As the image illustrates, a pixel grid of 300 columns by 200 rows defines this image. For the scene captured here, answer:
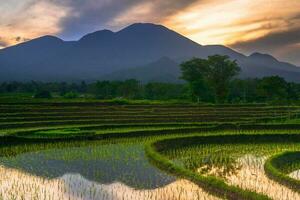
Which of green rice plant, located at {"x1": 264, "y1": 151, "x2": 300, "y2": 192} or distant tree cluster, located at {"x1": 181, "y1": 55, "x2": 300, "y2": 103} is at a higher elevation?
distant tree cluster, located at {"x1": 181, "y1": 55, "x2": 300, "y2": 103}

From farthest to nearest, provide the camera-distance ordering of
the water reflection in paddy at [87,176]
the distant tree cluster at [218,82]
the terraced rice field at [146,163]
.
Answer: the distant tree cluster at [218,82] < the terraced rice field at [146,163] < the water reflection in paddy at [87,176]

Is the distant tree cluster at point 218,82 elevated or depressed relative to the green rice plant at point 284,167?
elevated

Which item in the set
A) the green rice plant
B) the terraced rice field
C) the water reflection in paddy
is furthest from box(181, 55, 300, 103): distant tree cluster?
the water reflection in paddy

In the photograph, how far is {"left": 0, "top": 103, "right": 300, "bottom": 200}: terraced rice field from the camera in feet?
35.2

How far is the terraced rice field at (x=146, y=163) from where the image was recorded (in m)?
10.7

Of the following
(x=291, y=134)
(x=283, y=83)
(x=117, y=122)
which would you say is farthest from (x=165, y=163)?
(x=283, y=83)

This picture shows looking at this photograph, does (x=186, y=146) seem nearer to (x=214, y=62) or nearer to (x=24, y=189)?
(x=24, y=189)

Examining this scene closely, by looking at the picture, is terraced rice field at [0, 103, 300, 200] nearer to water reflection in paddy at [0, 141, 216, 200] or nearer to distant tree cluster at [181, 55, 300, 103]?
water reflection in paddy at [0, 141, 216, 200]

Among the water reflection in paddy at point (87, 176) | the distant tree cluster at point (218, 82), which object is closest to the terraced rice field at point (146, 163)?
the water reflection in paddy at point (87, 176)

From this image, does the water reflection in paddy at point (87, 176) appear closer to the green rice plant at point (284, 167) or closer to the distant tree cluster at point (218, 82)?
the green rice plant at point (284, 167)

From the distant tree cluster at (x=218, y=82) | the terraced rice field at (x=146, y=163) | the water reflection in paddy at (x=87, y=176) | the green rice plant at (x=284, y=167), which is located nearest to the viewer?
the water reflection in paddy at (x=87, y=176)

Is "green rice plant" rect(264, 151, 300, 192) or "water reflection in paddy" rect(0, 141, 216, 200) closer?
"water reflection in paddy" rect(0, 141, 216, 200)

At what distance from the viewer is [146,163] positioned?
583 inches

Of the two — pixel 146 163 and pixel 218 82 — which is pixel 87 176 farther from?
pixel 218 82
